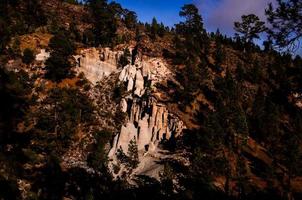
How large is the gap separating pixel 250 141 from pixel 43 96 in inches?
1460

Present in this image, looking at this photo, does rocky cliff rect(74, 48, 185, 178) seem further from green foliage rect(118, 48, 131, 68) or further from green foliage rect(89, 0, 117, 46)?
green foliage rect(89, 0, 117, 46)

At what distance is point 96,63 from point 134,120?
1973 centimetres

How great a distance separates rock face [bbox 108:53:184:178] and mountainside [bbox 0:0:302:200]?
200 mm

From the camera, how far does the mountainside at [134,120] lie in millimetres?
50250

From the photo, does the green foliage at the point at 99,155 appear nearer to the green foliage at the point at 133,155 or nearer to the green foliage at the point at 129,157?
the green foliage at the point at 129,157

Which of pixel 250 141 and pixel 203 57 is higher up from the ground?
pixel 203 57

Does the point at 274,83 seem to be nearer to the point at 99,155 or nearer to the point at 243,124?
the point at 243,124

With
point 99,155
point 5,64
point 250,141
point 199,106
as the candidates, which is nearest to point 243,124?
point 250,141

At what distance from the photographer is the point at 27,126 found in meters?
62.7

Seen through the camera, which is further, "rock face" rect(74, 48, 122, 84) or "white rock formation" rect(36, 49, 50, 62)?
"white rock formation" rect(36, 49, 50, 62)

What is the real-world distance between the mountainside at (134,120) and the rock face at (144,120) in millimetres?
200

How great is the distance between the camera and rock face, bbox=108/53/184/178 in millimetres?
59459

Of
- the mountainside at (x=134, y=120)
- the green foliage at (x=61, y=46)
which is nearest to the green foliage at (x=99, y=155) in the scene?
the mountainside at (x=134, y=120)

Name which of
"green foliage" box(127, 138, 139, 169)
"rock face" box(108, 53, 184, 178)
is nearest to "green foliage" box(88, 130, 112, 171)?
"rock face" box(108, 53, 184, 178)
